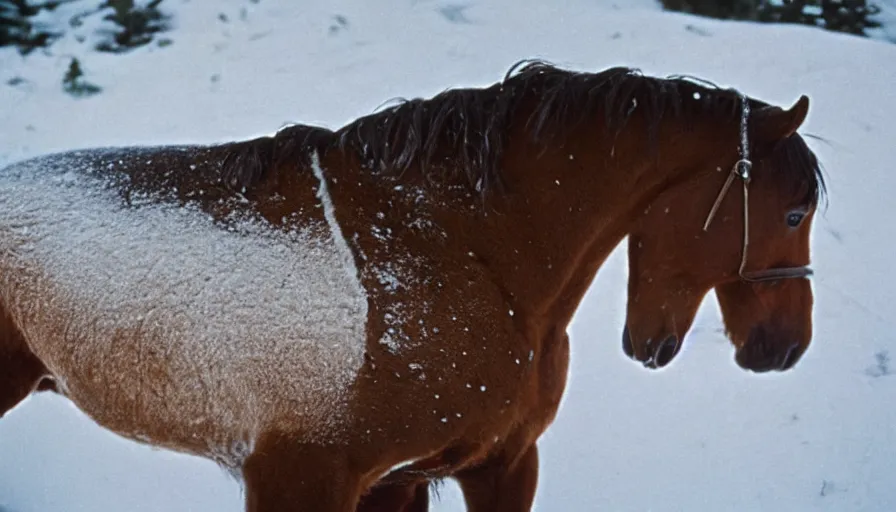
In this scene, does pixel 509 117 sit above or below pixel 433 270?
above

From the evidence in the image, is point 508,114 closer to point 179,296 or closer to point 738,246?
point 738,246

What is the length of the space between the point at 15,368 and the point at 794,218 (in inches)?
103

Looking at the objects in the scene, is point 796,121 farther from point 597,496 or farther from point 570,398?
point 570,398

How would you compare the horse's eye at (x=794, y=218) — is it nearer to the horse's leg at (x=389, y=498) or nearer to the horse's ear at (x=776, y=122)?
the horse's ear at (x=776, y=122)

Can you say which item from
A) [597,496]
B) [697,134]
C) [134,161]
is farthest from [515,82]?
[597,496]

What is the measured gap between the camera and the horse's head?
8.32 ft

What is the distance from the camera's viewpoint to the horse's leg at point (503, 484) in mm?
2873

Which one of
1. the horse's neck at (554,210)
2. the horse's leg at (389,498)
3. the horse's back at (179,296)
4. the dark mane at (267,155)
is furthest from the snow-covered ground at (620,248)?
the dark mane at (267,155)

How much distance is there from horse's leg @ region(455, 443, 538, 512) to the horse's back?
60 cm

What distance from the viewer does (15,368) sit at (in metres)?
3.26

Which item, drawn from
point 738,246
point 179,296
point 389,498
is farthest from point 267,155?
point 738,246

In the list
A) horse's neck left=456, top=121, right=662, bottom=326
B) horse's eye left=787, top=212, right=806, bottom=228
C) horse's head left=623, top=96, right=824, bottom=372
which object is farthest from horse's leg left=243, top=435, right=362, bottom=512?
horse's eye left=787, top=212, right=806, bottom=228

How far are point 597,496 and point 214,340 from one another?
2572 mm

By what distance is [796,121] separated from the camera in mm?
2475
